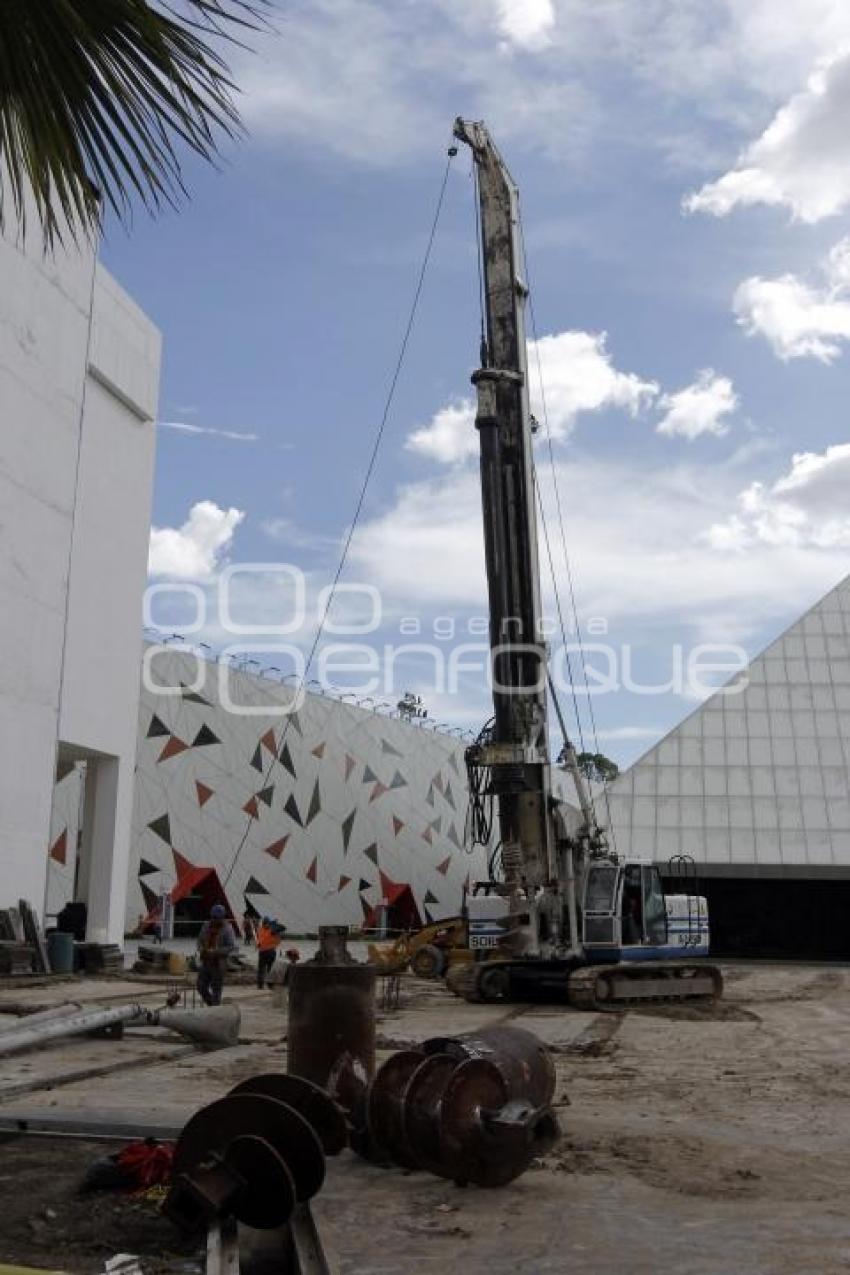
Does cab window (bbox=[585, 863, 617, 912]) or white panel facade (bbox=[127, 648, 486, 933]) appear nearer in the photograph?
cab window (bbox=[585, 863, 617, 912])

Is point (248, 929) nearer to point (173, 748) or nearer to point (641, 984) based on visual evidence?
point (173, 748)

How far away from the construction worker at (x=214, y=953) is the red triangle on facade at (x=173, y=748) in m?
28.7

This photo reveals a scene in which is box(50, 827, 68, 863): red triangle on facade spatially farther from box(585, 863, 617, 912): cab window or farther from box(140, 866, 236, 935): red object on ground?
box(585, 863, 617, 912): cab window

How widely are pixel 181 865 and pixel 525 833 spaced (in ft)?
88.3

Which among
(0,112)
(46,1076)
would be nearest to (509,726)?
(46,1076)

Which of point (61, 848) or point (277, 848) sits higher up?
point (277, 848)

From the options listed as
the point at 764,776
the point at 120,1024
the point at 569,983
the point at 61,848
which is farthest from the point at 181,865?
the point at 120,1024

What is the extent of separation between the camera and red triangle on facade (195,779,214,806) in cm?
4516

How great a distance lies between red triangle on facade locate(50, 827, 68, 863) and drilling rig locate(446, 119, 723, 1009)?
21726mm

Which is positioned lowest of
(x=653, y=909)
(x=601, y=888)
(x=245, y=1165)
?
(x=245, y=1165)

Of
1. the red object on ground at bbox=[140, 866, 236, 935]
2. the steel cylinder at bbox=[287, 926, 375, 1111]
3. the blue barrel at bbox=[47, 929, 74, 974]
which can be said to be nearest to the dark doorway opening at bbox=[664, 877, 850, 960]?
the red object on ground at bbox=[140, 866, 236, 935]

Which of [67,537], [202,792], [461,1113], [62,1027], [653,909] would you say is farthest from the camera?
[202,792]

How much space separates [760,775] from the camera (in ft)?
128

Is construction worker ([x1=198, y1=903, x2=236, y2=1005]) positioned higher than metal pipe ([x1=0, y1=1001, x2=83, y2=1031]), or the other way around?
construction worker ([x1=198, y1=903, x2=236, y2=1005])
